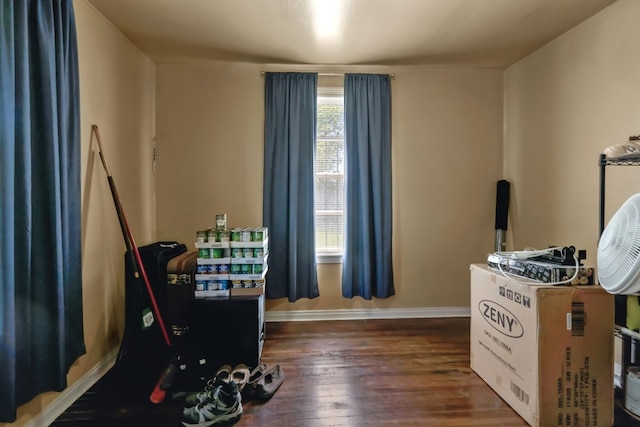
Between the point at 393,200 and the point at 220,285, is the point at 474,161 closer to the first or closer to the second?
the point at 393,200

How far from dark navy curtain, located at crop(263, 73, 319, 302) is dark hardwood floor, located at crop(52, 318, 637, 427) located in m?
0.66

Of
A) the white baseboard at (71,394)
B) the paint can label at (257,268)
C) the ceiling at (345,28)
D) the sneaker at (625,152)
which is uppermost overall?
the ceiling at (345,28)

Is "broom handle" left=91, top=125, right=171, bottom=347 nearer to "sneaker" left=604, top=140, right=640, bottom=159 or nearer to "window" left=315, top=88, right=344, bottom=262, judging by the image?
"window" left=315, top=88, right=344, bottom=262

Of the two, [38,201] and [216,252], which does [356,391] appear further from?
[38,201]

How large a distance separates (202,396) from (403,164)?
2.52 meters

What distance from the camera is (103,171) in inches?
86.5

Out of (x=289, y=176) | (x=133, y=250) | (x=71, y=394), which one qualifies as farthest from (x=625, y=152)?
(x=71, y=394)

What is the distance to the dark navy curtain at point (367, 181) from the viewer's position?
9.77ft

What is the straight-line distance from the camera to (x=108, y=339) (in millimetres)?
2250

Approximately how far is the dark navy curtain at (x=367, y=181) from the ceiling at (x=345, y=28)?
325 millimetres

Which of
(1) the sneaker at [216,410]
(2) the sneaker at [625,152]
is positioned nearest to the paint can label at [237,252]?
(1) the sneaker at [216,410]

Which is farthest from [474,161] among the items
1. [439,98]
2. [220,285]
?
[220,285]

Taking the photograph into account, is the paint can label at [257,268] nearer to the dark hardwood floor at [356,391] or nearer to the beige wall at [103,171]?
the dark hardwood floor at [356,391]

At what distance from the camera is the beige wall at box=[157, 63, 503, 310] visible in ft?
9.82
